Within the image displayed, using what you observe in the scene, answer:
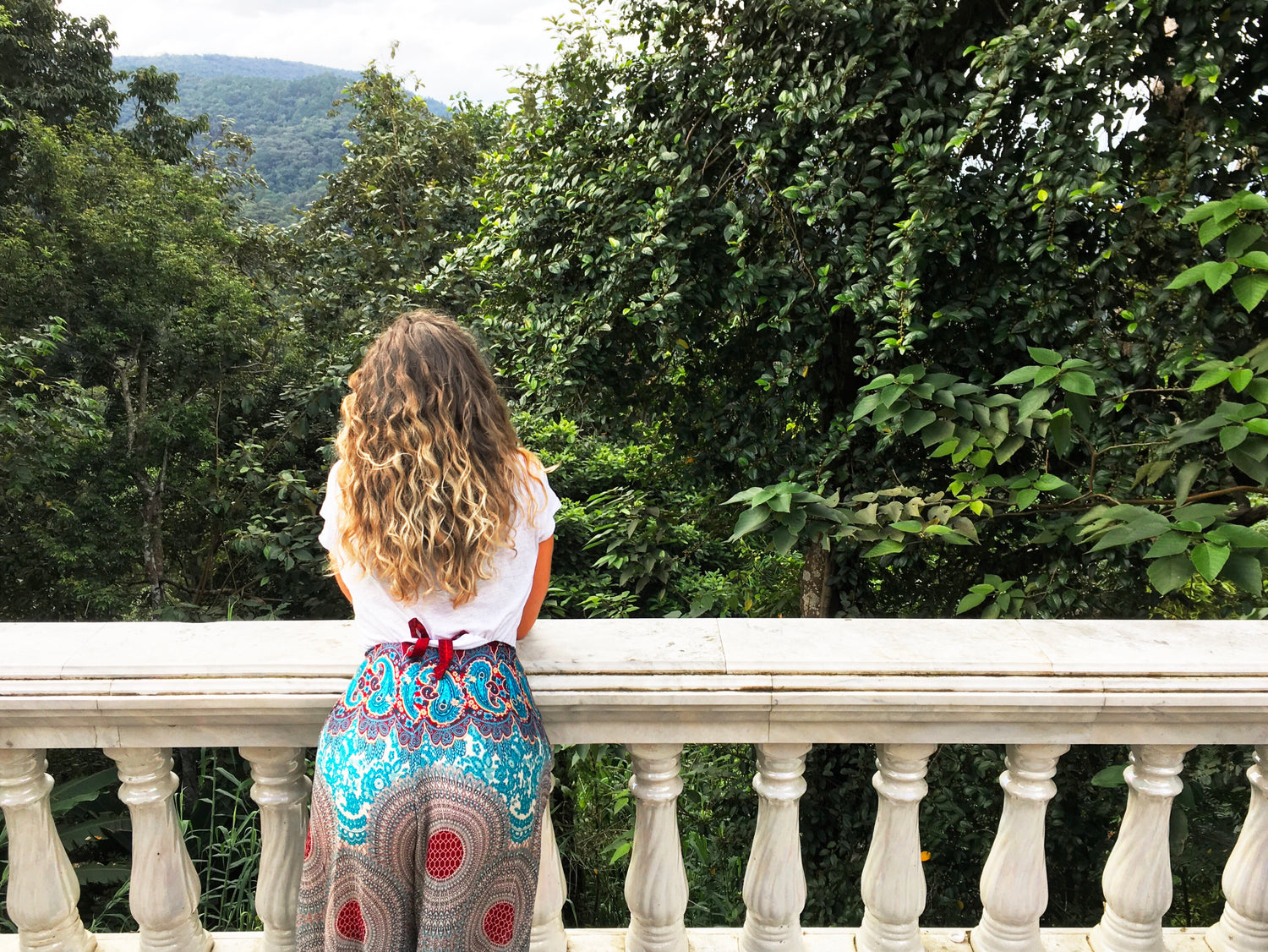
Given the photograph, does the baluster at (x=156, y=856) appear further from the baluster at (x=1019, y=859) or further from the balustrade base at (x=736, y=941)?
the baluster at (x=1019, y=859)

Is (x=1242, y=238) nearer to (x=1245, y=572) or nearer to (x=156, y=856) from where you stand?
(x=1245, y=572)

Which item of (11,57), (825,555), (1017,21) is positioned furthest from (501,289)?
(11,57)

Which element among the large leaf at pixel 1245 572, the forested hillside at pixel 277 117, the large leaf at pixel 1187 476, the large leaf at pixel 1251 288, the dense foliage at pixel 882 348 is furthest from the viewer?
the forested hillside at pixel 277 117

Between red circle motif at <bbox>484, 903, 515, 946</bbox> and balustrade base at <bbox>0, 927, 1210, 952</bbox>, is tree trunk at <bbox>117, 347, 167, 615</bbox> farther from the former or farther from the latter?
red circle motif at <bbox>484, 903, 515, 946</bbox>

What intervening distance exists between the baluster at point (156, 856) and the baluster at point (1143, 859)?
1584 millimetres

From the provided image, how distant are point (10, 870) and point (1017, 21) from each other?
3.35 metres

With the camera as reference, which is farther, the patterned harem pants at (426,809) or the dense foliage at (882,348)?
the dense foliage at (882,348)

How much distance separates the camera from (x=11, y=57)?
931cm

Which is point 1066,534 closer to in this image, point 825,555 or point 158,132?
point 825,555

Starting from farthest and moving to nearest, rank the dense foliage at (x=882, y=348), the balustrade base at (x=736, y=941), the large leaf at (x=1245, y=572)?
the dense foliage at (x=882, y=348) < the large leaf at (x=1245, y=572) < the balustrade base at (x=736, y=941)

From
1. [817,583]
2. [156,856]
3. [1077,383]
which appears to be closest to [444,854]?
[156,856]

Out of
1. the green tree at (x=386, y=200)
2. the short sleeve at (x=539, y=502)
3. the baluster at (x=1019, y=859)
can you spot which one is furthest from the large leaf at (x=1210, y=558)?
the green tree at (x=386, y=200)

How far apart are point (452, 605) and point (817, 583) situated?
110 inches

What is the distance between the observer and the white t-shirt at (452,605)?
140 centimetres
